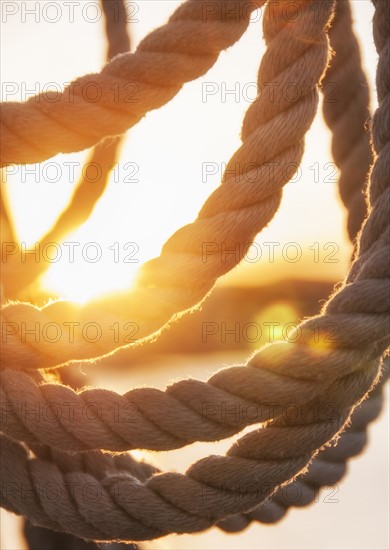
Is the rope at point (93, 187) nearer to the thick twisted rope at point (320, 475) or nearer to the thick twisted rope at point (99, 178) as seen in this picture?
the thick twisted rope at point (99, 178)

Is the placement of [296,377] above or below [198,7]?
below

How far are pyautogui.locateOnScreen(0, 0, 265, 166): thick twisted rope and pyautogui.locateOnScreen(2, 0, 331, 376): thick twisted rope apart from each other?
5 cm

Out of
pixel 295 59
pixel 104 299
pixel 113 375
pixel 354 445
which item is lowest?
pixel 113 375

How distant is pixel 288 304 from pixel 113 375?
1.47 m

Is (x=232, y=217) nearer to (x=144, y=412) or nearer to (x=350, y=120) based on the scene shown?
(x=144, y=412)

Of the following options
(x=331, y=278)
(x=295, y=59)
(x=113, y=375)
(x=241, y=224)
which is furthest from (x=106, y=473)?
(x=113, y=375)

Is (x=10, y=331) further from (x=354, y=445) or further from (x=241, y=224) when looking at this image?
(x=354, y=445)

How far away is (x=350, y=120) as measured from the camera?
869 millimetres

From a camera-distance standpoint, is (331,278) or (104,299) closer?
(104,299)

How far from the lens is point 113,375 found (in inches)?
112

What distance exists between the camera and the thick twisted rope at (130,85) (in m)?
0.53

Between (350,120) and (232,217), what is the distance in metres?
0.40

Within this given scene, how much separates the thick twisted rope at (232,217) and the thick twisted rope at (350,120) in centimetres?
31

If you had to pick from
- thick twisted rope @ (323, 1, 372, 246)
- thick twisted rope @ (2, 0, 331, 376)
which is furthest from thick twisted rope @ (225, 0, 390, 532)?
thick twisted rope @ (2, 0, 331, 376)
